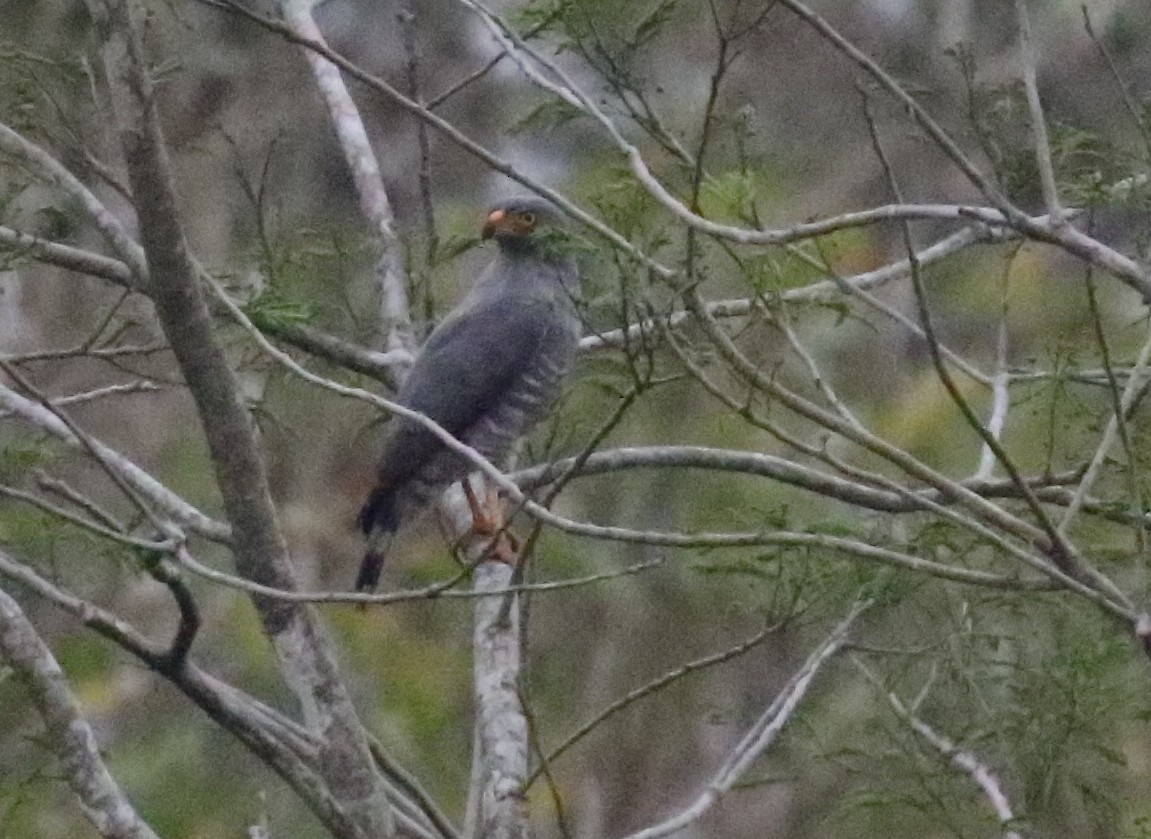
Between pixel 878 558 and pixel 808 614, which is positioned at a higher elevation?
pixel 808 614

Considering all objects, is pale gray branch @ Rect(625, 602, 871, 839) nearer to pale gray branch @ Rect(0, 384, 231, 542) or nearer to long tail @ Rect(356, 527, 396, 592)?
pale gray branch @ Rect(0, 384, 231, 542)

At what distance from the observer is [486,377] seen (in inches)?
239

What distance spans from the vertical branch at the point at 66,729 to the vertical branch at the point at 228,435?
0.40 metres

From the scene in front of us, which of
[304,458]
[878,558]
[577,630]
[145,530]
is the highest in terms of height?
[304,458]

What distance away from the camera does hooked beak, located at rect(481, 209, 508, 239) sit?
240 inches

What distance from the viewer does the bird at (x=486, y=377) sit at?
19.6 ft

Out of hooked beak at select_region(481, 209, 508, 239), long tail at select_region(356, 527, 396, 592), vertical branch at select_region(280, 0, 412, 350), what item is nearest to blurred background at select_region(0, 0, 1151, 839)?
vertical branch at select_region(280, 0, 412, 350)

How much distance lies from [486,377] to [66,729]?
95.2 inches

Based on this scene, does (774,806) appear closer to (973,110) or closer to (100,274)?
(100,274)

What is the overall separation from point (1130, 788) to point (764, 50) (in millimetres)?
5051

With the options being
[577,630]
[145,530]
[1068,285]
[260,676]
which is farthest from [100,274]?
[1068,285]

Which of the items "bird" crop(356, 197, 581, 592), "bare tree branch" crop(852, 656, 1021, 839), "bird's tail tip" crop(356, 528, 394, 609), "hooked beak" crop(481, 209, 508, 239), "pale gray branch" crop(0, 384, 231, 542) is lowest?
"bare tree branch" crop(852, 656, 1021, 839)

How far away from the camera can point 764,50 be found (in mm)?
10336

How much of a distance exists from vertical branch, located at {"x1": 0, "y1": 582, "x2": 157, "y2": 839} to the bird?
2150 millimetres
